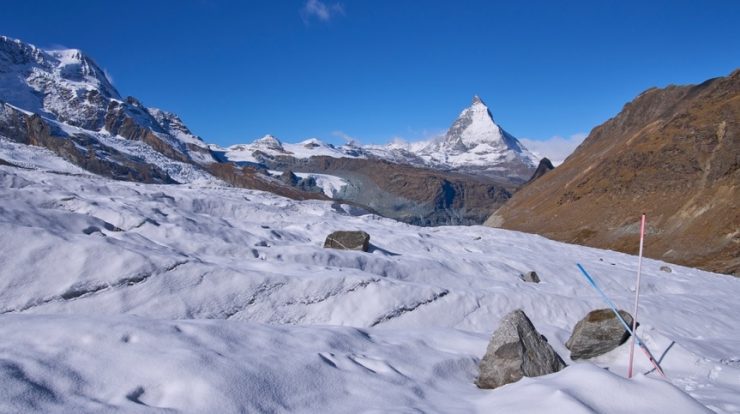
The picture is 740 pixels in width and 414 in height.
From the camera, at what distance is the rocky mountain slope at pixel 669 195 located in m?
68.6

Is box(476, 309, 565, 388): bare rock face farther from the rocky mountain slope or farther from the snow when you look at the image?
the rocky mountain slope

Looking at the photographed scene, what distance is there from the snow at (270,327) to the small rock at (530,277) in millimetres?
875

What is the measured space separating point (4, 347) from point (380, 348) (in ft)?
20.5

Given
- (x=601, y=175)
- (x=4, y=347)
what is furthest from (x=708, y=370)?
(x=601, y=175)

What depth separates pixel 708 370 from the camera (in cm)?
1044

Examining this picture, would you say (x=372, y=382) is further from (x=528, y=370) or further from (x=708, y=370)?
(x=708, y=370)

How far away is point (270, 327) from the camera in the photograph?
385 inches

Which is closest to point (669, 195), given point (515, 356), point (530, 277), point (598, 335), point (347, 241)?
point (530, 277)

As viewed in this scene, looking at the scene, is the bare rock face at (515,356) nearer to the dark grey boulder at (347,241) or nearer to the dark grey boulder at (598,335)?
the dark grey boulder at (598,335)

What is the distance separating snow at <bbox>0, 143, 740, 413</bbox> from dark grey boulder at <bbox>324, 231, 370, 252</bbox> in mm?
1674

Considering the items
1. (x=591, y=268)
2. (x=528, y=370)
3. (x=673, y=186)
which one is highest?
(x=673, y=186)

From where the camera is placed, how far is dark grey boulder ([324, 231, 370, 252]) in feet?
78.8

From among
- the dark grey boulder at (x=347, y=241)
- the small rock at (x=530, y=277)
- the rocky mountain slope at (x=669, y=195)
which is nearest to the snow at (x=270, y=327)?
the small rock at (x=530, y=277)

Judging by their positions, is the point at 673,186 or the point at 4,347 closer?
the point at 4,347
